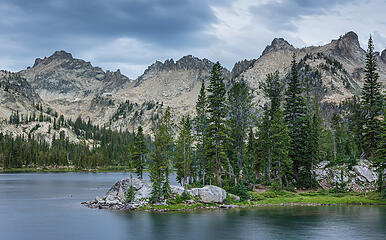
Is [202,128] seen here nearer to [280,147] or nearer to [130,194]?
[280,147]

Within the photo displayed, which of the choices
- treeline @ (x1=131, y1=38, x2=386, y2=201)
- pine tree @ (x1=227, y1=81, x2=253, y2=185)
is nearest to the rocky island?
treeline @ (x1=131, y1=38, x2=386, y2=201)

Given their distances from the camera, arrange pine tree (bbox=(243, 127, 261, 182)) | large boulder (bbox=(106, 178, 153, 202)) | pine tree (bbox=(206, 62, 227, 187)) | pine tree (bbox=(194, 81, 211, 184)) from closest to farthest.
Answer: large boulder (bbox=(106, 178, 153, 202))
pine tree (bbox=(206, 62, 227, 187))
pine tree (bbox=(243, 127, 261, 182))
pine tree (bbox=(194, 81, 211, 184))

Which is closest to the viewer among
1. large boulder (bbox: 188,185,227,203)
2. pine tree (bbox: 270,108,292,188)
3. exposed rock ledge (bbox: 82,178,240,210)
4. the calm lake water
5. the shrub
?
the calm lake water

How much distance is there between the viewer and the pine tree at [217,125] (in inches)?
2916

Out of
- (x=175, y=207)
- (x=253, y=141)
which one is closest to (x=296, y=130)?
(x=253, y=141)

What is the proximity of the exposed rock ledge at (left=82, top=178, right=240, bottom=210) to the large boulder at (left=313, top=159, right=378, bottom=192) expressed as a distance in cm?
2684

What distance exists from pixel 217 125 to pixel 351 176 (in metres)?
34.7

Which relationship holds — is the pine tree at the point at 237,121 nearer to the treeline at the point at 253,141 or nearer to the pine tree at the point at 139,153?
the treeline at the point at 253,141

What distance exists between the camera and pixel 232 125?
8419cm

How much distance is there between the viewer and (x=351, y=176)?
81438mm

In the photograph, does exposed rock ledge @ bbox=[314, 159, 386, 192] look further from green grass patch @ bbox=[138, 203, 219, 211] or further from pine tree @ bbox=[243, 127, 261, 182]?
green grass patch @ bbox=[138, 203, 219, 211]

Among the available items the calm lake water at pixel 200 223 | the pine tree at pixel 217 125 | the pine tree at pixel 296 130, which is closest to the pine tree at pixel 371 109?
the pine tree at pixel 296 130

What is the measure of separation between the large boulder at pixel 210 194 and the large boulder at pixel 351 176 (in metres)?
29.2

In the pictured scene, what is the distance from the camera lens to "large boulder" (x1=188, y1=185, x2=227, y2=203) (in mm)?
67000
